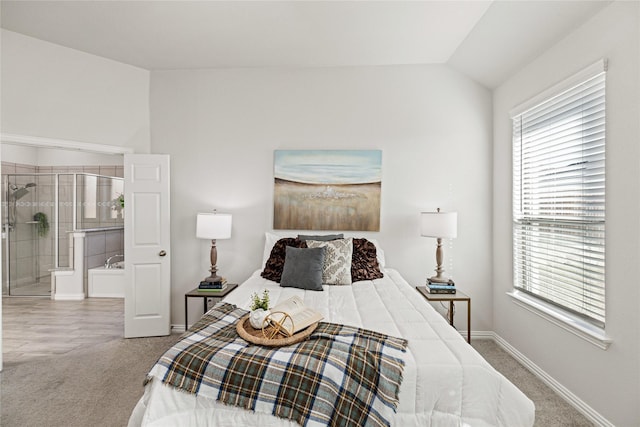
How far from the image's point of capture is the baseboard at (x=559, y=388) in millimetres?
2062

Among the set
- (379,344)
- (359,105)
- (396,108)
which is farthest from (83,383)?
(396,108)

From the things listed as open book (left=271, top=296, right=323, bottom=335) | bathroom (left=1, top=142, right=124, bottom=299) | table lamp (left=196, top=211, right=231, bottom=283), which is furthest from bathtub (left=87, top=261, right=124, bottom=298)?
open book (left=271, top=296, right=323, bottom=335)

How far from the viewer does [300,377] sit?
140 cm

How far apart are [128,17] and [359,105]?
2.23 meters

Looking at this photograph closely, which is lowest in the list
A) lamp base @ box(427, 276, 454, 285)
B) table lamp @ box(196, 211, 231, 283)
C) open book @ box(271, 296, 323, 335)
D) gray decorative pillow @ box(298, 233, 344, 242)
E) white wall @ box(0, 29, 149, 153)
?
lamp base @ box(427, 276, 454, 285)

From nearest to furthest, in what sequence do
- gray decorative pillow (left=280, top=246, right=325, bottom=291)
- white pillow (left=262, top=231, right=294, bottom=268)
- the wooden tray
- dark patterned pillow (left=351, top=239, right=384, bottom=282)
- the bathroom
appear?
the wooden tray, gray decorative pillow (left=280, top=246, right=325, bottom=291), dark patterned pillow (left=351, top=239, right=384, bottom=282), white pillow (left=262, top=231, right=294, bottom=268), the bathroom

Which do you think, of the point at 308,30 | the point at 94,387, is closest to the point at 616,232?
the point at 308,30

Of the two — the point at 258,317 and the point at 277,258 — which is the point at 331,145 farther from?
the point at 258,317

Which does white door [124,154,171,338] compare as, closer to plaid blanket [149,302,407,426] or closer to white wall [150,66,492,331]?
white wall [150,66,492,331]

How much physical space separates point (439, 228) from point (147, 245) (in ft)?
9.97

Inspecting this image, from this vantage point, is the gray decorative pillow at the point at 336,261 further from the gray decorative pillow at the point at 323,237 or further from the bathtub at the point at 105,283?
the bathtub at the point at 105,283

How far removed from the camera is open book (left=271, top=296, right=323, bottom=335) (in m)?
1.70

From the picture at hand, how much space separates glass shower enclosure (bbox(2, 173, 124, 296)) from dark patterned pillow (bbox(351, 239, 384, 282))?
15.8 feet

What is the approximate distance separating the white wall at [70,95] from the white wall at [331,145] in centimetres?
23
